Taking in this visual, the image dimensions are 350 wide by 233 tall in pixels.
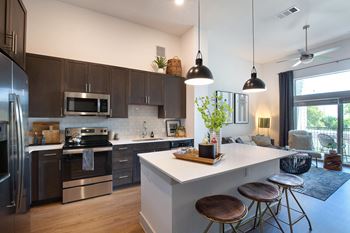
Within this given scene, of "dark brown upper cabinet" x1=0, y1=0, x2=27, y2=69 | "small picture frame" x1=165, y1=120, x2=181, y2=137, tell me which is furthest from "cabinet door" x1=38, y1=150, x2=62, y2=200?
"small picture frame" x1=165, y1=120, x2=181, y2=137

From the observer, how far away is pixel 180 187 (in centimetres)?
164

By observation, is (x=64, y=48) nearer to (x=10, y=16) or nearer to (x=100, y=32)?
(x=100, y=32)

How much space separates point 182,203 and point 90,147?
77.2 inches

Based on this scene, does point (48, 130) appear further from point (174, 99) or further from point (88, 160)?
point (174, 99)

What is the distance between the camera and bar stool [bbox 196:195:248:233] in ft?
4.42

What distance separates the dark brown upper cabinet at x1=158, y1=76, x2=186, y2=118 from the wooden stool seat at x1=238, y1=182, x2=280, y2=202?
2.51m

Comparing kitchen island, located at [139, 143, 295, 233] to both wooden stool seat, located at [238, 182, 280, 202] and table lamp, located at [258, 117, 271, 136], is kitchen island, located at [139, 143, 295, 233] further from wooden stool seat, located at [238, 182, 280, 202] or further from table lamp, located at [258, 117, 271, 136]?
table lamp, located at [258, 117, 271, 136]

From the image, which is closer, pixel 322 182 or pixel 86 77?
pixel 86 77

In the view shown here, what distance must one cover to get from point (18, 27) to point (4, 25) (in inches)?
14.8

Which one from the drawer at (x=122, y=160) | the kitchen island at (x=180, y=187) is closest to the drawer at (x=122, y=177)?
the drawer at (x=122, y=160)

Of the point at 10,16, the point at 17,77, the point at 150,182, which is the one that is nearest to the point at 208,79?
the point at 150,182

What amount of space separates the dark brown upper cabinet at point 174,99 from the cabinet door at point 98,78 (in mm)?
1323

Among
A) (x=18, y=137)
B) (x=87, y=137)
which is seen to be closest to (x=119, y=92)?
(x=87, y=137)

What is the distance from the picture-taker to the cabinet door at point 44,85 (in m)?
2.74
